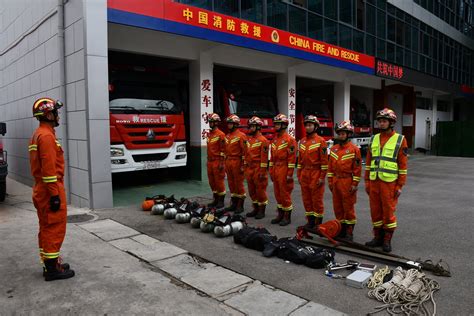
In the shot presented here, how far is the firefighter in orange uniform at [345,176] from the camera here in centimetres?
539

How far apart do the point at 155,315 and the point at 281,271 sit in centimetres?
160

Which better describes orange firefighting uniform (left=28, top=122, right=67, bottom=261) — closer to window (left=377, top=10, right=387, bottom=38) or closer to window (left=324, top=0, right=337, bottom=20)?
window (left=324, top=0, right=337, bottom=20)

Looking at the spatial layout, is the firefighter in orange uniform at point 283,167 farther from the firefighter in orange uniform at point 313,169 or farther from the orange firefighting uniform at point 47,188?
the orange firefighting uniform at point 47,188

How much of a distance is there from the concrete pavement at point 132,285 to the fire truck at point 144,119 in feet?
10.4

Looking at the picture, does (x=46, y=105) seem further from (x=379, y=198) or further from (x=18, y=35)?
(x=18, y=35)

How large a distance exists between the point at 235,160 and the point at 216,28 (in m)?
3.70

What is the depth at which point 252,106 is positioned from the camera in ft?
37.3

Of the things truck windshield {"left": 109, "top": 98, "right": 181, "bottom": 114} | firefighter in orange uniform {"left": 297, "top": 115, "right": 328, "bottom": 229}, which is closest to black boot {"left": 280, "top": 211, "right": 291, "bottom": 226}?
firefighter in orange uniform {"left": 297, "top": 115, "right": 328, "bottom": 229}

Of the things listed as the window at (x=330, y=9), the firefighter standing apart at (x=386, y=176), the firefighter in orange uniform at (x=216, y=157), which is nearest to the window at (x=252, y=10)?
the window at (x=330, y=9)

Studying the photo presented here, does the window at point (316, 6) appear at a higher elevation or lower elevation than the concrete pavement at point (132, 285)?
higher

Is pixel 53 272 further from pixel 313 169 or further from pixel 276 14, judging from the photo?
pixel 276 14

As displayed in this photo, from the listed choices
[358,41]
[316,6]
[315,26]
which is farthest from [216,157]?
[358,41]

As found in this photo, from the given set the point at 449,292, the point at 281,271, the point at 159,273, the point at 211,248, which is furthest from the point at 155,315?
the point at 449,292

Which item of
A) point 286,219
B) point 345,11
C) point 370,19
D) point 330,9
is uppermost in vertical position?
point 370,19
